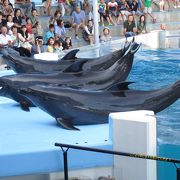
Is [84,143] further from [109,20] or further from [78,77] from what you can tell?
[109,20]

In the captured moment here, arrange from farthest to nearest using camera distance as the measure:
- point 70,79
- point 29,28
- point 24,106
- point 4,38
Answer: point 29,28 → point 4,38 → point 70,79 → point 24,106

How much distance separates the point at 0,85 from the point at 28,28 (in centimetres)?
884

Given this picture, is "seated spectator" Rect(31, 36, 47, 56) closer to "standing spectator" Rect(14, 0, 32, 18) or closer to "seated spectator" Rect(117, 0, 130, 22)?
"standing spectator" Rect(14, 0, 32, 18)

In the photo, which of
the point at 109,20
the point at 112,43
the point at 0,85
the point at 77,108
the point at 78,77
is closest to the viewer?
the point at 77,108

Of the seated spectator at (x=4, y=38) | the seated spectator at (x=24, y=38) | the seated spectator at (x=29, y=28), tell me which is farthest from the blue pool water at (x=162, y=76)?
the seated spectator at (x=4, y=38)

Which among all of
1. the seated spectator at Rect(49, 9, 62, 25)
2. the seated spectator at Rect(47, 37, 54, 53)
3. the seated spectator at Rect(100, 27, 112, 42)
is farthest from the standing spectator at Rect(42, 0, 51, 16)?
the seated spectator at Rect(47, 37, 54, 53)

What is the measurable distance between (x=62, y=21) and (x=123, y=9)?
3725 millimetres

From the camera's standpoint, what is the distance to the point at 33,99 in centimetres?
612

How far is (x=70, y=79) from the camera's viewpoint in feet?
25.5

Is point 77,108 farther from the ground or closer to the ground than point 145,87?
farther from the ground

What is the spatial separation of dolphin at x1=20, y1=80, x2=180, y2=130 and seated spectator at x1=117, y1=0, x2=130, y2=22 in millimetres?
13583

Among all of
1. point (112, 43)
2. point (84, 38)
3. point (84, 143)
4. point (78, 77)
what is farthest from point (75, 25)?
point (84, 143)

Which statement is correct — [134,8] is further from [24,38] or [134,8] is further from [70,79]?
[70,79]

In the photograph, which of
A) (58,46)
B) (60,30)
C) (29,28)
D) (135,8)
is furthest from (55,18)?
(135,8)
